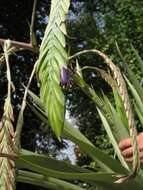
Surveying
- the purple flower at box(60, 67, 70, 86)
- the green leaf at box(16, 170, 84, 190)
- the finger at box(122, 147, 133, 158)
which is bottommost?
the green leaf at box(16, 170, 84, 190)

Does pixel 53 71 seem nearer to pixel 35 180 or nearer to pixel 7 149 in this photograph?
pixel 7 149

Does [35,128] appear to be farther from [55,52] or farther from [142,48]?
[55,52]

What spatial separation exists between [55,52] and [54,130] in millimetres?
76

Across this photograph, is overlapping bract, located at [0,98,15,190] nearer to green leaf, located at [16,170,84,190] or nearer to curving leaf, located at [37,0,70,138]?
curving leaf, located at [37,0,70,138]

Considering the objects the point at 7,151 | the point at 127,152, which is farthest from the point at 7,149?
the point at 127,152

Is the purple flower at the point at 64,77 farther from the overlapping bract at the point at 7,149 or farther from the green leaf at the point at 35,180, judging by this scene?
the green leaf at the point at 35,180

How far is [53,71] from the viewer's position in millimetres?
646

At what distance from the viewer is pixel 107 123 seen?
7.39 ft

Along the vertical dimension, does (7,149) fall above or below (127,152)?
above

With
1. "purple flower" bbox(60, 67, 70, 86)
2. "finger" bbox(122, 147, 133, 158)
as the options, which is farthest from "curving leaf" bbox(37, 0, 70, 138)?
"finger" bbox(122, 147, 133, 158)

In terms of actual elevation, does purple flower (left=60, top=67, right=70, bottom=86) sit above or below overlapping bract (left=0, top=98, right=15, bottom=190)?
above

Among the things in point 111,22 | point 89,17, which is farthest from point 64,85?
point 89,17

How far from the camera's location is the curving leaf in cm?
64

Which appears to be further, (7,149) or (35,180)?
(35,180)
